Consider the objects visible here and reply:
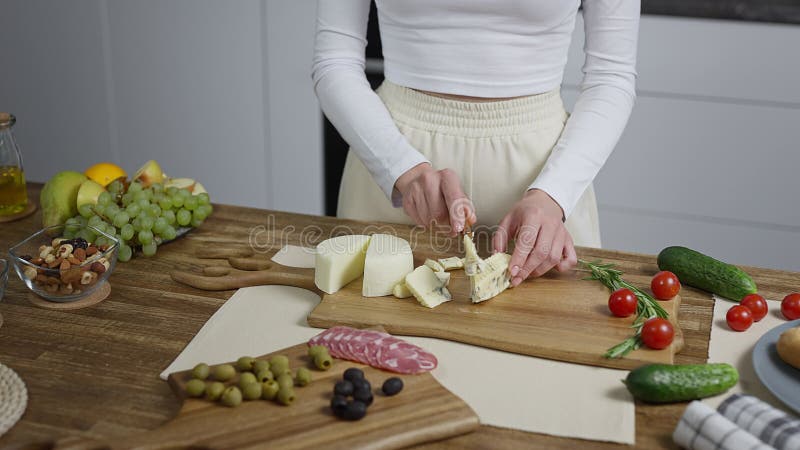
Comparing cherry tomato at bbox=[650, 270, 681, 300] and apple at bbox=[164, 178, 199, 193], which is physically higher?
apple at bbox=[164, 178, 199, 193]

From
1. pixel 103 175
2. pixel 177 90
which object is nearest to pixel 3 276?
pixel 103 175

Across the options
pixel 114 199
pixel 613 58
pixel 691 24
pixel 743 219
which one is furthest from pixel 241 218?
pixel 743 219

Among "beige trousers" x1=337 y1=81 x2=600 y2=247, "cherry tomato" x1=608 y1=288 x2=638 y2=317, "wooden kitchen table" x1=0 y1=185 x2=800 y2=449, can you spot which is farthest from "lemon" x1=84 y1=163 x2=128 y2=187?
"cherry tomato" x1=608 y1=288 x2=638 y2=317

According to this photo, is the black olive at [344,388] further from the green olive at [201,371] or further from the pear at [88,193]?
the pear at [88,193]

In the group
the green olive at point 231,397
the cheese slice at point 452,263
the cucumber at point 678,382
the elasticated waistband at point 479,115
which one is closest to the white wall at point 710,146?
the elasticated waistband at point 479,115

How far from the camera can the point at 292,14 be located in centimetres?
333

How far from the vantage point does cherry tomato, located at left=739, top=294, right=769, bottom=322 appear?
1442 mm

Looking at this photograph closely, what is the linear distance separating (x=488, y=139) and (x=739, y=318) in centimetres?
65

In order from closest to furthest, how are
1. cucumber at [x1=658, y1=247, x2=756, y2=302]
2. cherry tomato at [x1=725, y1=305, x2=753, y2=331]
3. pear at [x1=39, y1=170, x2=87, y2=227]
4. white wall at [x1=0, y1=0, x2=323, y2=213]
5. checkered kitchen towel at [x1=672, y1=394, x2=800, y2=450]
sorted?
checkered kitchen towel at [x1=672, y1=394, x2=800, y2=450]
cherry tomato at [x1=725, y1=305, x2=753, y2=331]
cucumber at [x1=658, y1=247, x2=756, y2=302]
pear at [x1=39, y1=170, x2=87, y2=227]
white wall at [x1=0, y1=0, x2=323, y2=213]

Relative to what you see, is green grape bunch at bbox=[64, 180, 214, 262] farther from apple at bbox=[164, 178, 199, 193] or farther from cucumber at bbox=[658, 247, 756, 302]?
cucumber at bbox=[658, 247, 756, 302]

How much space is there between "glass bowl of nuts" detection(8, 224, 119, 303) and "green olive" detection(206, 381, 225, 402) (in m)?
0.41

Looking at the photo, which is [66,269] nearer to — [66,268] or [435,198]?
[66,268]

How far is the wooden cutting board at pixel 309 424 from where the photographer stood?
1.08 meters

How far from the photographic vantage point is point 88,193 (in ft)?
5.64
